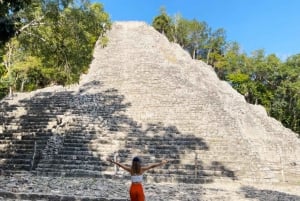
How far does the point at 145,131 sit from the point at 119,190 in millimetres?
5316

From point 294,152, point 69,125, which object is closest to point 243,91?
point 294,152

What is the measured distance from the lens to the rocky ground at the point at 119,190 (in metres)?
7.99

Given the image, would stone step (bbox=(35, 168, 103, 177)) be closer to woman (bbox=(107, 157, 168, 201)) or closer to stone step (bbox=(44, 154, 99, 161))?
stone step (bbox=(44, 154, 99, 161))

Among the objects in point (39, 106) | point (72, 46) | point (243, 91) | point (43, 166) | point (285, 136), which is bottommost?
point (43, 166)

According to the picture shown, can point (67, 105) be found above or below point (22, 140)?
above

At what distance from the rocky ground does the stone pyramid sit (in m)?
0.74

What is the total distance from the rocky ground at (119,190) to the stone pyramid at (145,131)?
A: 0.74 meters

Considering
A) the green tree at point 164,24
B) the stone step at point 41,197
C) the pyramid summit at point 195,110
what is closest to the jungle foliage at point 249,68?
the green tree at point 164,24

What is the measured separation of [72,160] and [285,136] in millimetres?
9626

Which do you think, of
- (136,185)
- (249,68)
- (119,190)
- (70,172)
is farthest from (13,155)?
(249,68)

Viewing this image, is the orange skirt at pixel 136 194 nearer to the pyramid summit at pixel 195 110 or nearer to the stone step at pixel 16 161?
the pyramid summit at pixel 195 110

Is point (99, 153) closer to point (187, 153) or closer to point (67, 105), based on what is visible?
point (187, 153)

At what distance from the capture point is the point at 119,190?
30.3 ft

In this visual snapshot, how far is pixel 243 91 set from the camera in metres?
37.0
